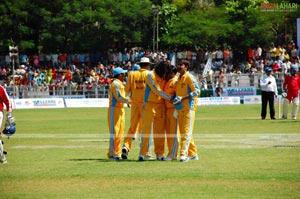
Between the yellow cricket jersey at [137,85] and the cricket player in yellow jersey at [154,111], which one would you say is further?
the yellow cricket jersey at [137,85]

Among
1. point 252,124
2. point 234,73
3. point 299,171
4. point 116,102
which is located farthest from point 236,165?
Result: point 234,73

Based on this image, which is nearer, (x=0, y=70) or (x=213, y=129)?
(x=213, y=129)

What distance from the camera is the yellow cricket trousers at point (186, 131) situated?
17.3 meters

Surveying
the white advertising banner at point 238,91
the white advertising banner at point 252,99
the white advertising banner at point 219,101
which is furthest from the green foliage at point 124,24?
the white advertising banner at point 219,101

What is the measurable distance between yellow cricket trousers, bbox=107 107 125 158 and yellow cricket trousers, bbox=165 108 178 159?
3.76 feet

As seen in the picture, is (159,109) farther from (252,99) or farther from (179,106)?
(252,99)

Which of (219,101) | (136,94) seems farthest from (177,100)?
(219,101)

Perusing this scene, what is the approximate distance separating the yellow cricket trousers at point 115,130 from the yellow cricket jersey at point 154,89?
1.03 metres

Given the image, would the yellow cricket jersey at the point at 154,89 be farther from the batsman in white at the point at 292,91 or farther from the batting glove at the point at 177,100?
the batsman in white at the point at 292,91

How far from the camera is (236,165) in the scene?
16.6 metres

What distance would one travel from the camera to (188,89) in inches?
696

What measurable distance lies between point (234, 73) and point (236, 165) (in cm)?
3795

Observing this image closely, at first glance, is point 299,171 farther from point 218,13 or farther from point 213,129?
point 218,13

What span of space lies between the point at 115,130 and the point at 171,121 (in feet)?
4.44
